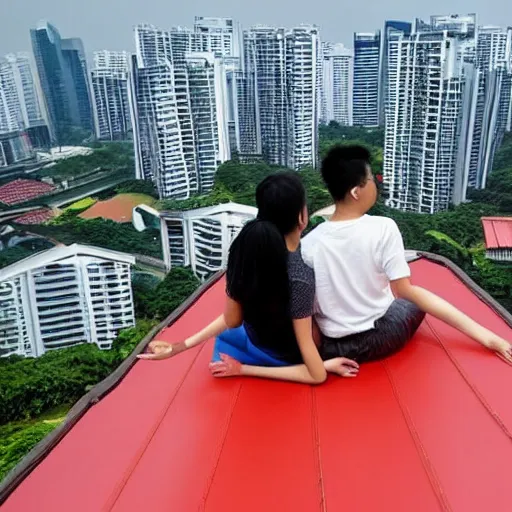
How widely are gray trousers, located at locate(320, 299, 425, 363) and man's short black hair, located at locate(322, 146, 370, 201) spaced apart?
10.4 inches

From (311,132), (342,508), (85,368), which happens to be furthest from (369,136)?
(342,508)

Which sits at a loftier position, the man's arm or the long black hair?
the long black hair

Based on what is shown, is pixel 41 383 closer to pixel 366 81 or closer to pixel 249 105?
pixel 249 105

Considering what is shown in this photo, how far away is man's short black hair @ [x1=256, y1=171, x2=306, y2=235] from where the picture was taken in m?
0.84

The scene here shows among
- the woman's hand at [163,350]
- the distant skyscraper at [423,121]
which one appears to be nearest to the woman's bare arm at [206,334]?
the woman's hand at [163,350]

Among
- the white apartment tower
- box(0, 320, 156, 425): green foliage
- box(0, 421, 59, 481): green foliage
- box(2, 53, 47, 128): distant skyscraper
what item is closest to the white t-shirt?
box(0, 421, 59, 481): green foliage

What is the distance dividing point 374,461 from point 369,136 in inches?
241

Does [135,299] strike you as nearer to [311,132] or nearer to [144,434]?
[311,132]

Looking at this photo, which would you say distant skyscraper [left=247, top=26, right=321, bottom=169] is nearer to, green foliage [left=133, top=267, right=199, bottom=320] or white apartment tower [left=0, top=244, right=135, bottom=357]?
green foliage [left=133, top=267, right=199, bottom=320]

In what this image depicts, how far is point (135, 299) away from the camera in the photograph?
234 inches

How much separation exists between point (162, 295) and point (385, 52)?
3910 mm

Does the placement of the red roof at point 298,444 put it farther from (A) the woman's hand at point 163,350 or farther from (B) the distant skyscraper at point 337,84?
(B) the distant skyscraper at point 337,84

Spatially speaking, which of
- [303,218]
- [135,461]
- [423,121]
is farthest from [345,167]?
[423,121]

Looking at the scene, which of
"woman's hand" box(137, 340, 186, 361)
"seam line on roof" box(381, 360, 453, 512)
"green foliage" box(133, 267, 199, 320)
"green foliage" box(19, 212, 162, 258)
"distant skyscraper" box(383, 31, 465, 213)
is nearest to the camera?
"seam line on roof" box(381, 360, 453, 512)
